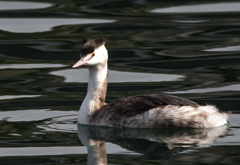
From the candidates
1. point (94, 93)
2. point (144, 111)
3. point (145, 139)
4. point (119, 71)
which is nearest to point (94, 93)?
point (94, 93)

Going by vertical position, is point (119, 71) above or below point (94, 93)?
below

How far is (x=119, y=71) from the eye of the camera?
12211mm

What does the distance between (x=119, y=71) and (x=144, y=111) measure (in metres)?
3.91

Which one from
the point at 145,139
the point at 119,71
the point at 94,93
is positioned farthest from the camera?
the point at 119,71

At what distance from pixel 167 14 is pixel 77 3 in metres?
2.61

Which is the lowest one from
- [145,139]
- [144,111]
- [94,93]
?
[145,139]

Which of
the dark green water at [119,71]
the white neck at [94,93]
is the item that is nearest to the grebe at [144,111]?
the white neck at [94,93]

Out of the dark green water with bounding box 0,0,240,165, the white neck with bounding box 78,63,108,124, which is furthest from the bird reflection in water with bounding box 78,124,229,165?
the white neck with bounding box 78,63,108,124

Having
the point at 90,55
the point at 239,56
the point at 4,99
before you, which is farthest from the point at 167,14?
the point at 90,55

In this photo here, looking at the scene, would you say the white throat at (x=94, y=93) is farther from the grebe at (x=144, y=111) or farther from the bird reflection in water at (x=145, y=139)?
the bird reflection in water at (x=145, y=139)

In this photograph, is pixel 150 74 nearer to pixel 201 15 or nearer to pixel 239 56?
pixel 239 56

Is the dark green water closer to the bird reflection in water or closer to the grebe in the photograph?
the bird reflection in water

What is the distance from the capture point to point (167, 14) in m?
16.3

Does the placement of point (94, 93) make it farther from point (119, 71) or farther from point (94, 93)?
point (119, 71)
